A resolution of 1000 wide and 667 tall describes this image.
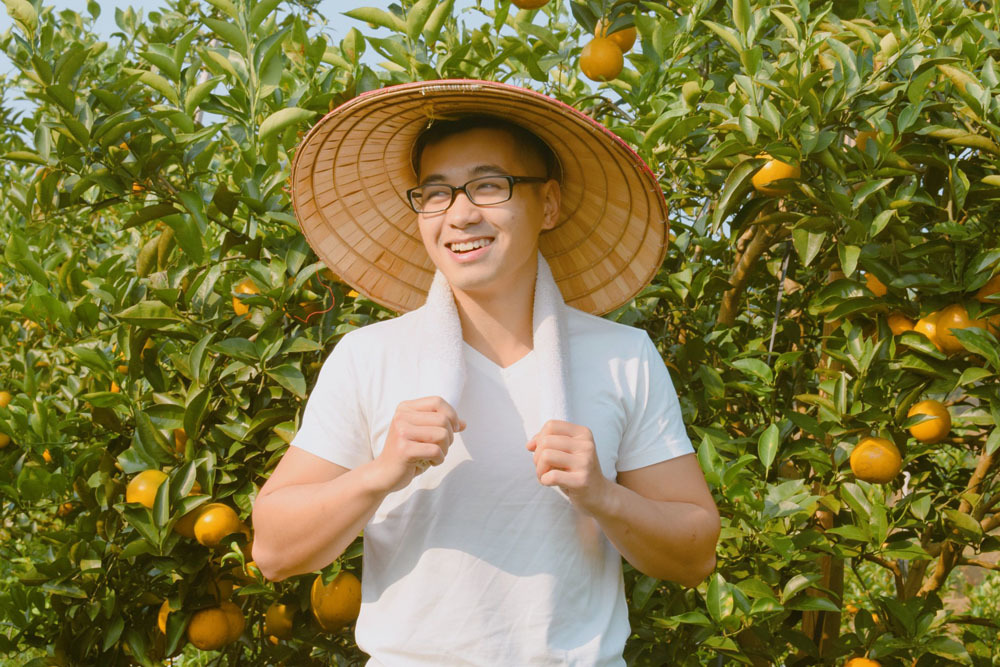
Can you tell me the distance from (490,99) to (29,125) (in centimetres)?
279

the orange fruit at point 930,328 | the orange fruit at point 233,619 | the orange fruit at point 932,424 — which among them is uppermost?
the orange fruit at point 930,328

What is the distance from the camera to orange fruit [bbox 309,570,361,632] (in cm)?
179

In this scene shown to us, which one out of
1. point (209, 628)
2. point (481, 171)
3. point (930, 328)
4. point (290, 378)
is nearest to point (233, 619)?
point (209, 628)

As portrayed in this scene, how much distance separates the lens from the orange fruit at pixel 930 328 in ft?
6.11

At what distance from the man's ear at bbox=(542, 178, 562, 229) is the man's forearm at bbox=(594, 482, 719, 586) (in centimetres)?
45

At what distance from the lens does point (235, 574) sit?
198 centimetres

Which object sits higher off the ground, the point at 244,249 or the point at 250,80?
the point at 250,80

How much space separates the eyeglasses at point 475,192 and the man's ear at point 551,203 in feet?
0.44

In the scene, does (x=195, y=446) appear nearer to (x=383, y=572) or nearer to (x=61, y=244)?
(x=383, y=572)

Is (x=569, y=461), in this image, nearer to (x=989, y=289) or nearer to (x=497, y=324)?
(x=497, y=324)

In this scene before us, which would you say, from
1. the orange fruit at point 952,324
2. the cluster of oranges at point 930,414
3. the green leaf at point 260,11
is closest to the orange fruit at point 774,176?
the cluster of oranges at point 930,414

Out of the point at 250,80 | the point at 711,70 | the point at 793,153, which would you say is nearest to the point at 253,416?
the point at 250,80

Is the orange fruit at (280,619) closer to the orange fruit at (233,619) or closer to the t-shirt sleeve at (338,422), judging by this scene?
the orange fruit at (233,619)

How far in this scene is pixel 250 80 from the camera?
1.95m
